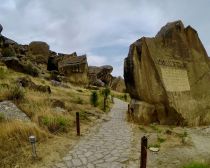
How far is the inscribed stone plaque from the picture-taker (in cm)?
1338

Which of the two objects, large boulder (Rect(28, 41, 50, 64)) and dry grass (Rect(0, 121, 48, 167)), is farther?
large boulder (Rect(28, 41, 50, 64))

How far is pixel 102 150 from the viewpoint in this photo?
880 centimetres

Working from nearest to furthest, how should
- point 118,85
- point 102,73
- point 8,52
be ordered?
point 8,52 → point 118,85 → point 102,73

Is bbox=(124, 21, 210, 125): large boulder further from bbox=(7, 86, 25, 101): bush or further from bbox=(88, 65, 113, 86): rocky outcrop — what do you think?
bbox=(88, 65, 113, 86): rocky outcrop

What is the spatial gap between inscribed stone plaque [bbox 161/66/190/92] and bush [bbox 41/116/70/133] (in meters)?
4.91

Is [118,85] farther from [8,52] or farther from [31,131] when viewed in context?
[31,131]

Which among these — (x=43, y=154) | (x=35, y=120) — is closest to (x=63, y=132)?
(x=35, y=120)

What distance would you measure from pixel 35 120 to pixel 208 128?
7.31 metres

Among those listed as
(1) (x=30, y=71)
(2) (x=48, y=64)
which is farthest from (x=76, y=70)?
(2) (x=48, y=64)

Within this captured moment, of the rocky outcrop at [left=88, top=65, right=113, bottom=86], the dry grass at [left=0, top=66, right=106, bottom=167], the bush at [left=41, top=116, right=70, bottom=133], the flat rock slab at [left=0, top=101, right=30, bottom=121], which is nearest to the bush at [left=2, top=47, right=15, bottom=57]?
the rocky outcrop at [left=88, top=65, right=113, bottom=86]

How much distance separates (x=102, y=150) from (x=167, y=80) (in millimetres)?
5903

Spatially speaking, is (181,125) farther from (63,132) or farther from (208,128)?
(63,132)

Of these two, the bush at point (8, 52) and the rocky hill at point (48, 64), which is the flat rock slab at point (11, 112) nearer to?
the rocky hill at point (48, 64)

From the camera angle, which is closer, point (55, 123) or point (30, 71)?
point (55, 123)
